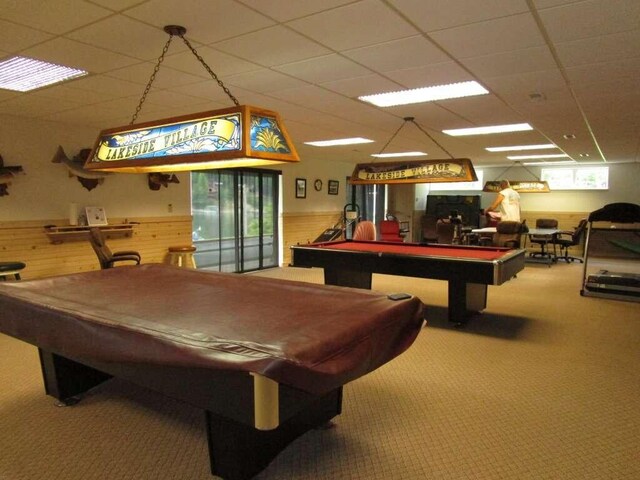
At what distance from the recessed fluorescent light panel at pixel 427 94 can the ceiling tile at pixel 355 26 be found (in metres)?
1.39

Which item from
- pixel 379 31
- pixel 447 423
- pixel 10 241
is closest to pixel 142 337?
pixel 447 423

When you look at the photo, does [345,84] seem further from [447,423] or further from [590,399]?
[590,399]

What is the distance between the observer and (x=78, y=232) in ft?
19.2

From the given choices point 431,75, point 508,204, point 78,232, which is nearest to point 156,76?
point 431,75

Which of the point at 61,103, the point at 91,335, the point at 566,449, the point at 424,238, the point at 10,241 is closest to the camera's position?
the point at 91,335

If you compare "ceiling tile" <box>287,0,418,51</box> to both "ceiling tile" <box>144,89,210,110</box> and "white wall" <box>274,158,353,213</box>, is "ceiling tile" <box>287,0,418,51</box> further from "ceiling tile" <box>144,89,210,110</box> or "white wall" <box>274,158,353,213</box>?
"white wall" <box>274,158,353,213</box>

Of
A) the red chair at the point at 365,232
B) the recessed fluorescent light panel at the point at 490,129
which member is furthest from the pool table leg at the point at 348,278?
the recessed fluorescent light panel at the point at 490,129

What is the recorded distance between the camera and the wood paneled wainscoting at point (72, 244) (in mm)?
5324

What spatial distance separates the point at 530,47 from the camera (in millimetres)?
2971

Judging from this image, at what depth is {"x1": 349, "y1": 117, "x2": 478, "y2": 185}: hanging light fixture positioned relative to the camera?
17.6ft

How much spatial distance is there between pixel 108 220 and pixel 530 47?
5.71 meters

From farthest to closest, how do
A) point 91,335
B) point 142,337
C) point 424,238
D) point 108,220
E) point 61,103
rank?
1. point 424,238
2. point 108,220
3. point 61,103
4. point 91,335
5. point 142,337

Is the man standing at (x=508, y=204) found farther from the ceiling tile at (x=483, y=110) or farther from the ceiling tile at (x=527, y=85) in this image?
the ceiling tile at (x=527, y=85)

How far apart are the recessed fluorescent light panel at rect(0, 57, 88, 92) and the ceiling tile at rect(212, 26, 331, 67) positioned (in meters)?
1.48
